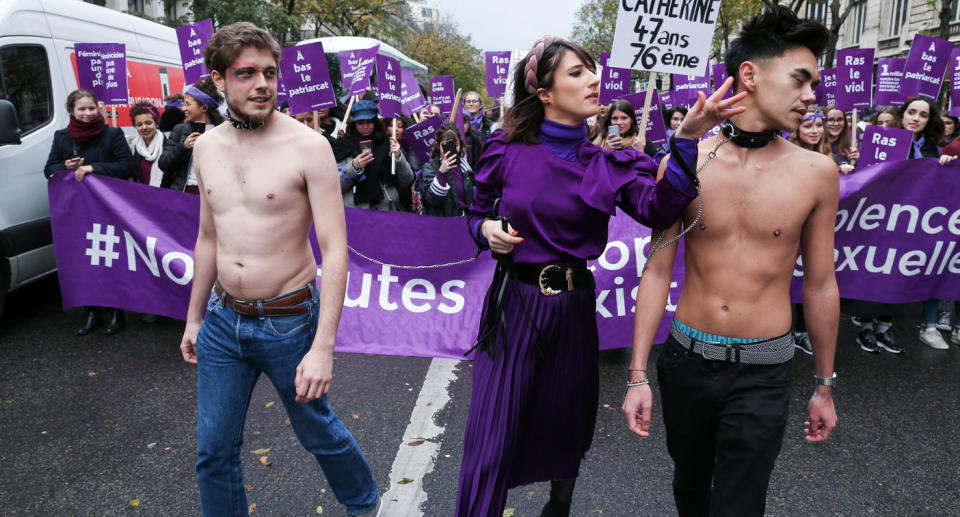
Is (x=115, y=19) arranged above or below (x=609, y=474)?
above

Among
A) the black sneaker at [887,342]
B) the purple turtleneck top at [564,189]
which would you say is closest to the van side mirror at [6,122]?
the purple turtleneck top at [564,189]

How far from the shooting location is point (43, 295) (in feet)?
23.4

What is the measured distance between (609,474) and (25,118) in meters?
6.01

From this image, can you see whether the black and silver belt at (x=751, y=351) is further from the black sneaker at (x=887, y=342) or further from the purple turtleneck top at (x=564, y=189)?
the black sneaker at (x=887, y=342)

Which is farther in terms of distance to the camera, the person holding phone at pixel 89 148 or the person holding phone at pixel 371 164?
the person holding phone at pixel 371 164

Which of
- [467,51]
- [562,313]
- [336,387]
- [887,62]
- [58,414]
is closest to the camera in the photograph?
[562,313]

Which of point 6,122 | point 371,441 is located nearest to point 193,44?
point 6,122

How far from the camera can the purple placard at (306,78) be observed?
686cm

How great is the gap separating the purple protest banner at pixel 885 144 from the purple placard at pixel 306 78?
16.2 feet

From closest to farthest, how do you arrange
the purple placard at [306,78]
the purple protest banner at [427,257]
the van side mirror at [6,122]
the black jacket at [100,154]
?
the van side mirror at [6,122] < the purple protest banner at [427,257] < the black jacket at [100,154] < the purple placard at [306,78]

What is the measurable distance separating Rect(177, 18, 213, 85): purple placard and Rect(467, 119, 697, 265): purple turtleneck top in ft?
21.1

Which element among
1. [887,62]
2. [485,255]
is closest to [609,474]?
[485,255]

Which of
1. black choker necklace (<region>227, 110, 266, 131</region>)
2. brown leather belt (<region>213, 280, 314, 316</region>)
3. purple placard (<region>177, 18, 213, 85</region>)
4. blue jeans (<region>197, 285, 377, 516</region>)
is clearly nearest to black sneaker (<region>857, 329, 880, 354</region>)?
blue jeans (<region>197, 285, 377, 516</region>)

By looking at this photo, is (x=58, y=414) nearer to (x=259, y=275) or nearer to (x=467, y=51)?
(x=259, y=275)
